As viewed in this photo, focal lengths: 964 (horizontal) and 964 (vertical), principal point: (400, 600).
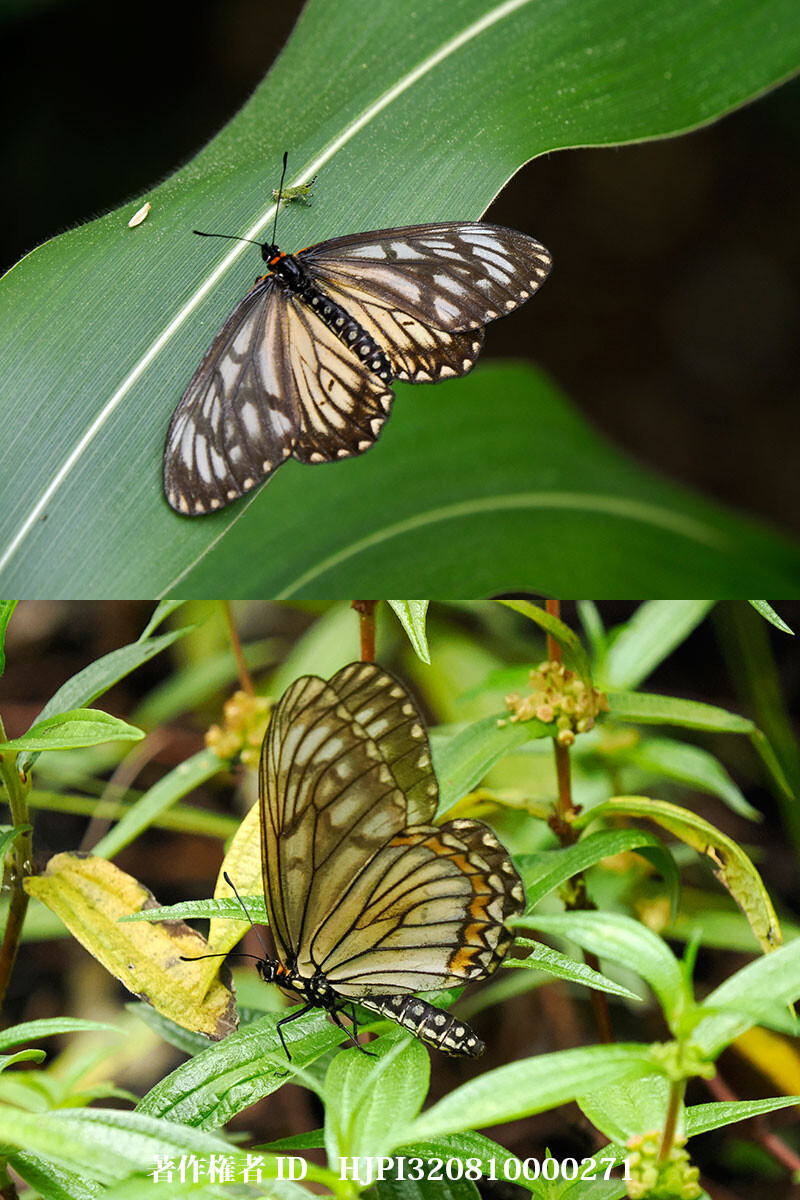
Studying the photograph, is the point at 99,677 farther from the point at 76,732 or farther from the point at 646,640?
the point at 646,640

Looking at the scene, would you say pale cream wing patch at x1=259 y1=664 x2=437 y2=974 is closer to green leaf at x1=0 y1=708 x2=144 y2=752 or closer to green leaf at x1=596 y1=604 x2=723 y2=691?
green leaf at x1=0 y1=708 x2=144 y2=752

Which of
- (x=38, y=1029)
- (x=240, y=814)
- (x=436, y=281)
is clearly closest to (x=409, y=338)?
(x=436, y=281)

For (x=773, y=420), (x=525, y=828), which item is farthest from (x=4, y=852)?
(x=773, y=420)

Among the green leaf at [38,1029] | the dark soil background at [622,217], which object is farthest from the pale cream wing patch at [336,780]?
the dark soil background at [622,217]

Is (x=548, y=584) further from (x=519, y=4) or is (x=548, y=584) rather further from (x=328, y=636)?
(x=519, y=4)

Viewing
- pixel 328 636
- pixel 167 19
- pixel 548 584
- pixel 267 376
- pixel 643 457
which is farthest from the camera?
pixel 643 457

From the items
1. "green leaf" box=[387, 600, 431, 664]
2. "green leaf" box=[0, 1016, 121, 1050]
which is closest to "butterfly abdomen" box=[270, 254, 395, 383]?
"green leaf" box=[387, 600, 431, 664]
